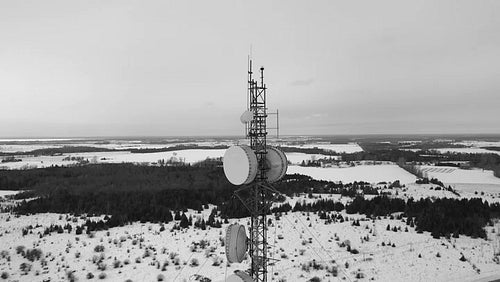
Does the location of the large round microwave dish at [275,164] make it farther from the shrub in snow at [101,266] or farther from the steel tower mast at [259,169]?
the shrub in snow at [101,266]

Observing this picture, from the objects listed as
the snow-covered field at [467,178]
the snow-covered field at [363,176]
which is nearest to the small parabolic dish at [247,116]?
the snow-covered field at [363,176]

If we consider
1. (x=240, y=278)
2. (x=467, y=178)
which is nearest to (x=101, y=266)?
(x=240, y=278)

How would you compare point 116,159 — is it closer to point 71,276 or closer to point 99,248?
point 99,248

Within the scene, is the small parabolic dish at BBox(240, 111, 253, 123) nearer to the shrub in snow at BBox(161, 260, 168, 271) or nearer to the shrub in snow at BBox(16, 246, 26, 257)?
the shrub in snow at BBox(161, 260, 168, 271)

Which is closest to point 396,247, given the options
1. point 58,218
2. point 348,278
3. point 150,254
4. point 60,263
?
point 348,278

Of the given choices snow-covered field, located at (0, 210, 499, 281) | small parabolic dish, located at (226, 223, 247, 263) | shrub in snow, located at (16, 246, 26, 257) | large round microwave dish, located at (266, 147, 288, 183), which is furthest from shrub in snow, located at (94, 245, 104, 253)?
large round microwave dish, located at (266, 147, 288, 183)

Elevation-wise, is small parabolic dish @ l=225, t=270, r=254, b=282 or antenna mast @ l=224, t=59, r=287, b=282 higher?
antenna mast @ l=224, t=59, r=287, b=282

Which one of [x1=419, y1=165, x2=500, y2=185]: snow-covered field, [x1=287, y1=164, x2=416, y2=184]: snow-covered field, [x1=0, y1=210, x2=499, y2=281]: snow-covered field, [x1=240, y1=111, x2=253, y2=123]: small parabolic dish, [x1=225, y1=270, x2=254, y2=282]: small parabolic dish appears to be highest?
[x1=240, y1=111, x2=253, y2=123]: small parabolic dish
